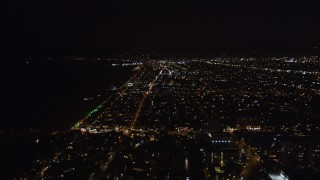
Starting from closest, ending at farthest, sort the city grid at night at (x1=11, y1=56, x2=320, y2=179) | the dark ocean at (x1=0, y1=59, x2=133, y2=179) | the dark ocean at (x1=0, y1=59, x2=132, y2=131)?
the city grid at night at (x1=11, y1=56, x2=320, y2=179), the dark ocean at (x1=0, y1=59, x2=133, y2=179), the dark ocean at (x1=0, y1=59, x2=132, y2=131)

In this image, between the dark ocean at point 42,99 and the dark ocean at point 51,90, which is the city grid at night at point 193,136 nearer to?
the dark ocean at point 42,99

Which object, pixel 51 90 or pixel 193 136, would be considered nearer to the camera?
pixel 193 136

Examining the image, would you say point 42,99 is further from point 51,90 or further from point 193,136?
point 193,136

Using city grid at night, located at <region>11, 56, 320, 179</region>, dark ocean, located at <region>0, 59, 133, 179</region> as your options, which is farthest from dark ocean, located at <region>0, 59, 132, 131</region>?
city grid at night, located at <region>11, 56, 320, 179</region>

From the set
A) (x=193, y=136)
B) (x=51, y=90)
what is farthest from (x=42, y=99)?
(x=193, y=136)

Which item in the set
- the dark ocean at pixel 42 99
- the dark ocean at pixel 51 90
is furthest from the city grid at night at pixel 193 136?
the dark ocean at pixel 51 90

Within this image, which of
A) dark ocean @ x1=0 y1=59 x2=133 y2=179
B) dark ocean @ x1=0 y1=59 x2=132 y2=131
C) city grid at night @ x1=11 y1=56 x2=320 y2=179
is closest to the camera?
city grid at night @ x1=11 y1=56 x2=320 y2=179

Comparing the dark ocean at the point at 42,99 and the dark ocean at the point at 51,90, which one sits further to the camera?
the dark ocean at the point at 51,90

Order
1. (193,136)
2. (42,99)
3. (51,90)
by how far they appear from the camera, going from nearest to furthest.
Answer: (193,136) → (42,99) → (51,90)

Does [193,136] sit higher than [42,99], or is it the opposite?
[193,136]

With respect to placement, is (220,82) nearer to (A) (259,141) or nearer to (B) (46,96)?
(B) (46,96)

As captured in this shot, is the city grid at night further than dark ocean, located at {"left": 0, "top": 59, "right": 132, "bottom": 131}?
No

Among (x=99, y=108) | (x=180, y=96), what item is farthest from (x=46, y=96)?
(x=180, y=96)

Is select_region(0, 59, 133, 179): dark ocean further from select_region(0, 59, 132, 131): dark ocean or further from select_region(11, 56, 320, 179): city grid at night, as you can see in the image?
select_region(11, 56, 320, 179): city grid at night
